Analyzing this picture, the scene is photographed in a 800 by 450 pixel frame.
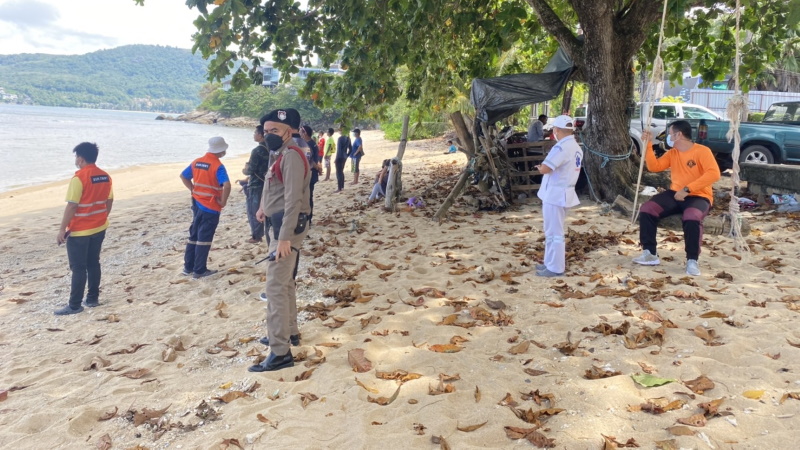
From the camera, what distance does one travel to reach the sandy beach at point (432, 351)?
3127mm

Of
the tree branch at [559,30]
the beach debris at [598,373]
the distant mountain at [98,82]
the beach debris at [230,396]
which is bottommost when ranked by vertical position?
the beach debris at [230,396]

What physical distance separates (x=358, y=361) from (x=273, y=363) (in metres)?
0.65

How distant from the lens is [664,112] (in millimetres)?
15422

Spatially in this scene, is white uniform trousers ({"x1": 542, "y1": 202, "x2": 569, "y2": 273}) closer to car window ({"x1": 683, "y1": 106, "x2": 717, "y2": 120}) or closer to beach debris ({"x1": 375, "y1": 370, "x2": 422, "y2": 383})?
beach debris ({"x1": 375, "y1": 370, "x2": 422, "y2": 383})

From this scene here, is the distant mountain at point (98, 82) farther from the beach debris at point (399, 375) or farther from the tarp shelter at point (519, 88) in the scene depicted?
the beach debris at point (399, 375)

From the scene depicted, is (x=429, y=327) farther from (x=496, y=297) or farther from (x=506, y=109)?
(x=506, y=109)

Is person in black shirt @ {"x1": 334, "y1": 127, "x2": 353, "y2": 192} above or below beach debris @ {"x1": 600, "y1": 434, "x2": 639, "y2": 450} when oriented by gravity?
above

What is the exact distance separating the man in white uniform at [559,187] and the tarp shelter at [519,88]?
399 cm

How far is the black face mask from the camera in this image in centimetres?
419

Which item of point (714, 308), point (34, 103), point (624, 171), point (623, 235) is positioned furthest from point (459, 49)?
point (34, 103)

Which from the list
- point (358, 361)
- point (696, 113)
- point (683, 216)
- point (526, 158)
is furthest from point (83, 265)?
point (696, 113)

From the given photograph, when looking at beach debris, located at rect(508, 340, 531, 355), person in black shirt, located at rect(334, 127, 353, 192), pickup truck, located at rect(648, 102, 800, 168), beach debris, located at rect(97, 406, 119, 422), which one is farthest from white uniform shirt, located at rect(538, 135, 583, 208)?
person in black shirt, located at rect(334, 127, 353, 192)

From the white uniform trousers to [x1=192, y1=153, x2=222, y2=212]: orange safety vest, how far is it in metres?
4.00

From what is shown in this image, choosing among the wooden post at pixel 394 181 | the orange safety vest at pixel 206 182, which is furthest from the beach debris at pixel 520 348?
the wooden post at pixel 394 181
